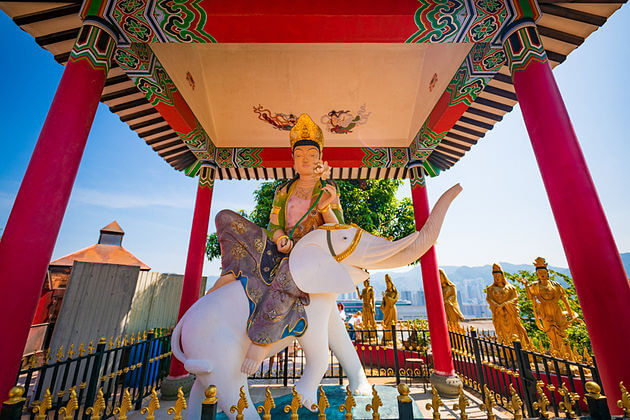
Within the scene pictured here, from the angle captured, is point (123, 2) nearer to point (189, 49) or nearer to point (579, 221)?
point (189, 49)

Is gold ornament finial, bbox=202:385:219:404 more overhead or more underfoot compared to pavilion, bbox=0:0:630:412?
more underfoot

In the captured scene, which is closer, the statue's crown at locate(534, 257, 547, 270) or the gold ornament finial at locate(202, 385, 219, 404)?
the gold ornament finial at locate(202, 385, 219, 404)

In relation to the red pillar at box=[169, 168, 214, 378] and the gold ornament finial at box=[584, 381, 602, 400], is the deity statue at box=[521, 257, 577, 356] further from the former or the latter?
the red pillar at box=[169, 168, 214, 378]

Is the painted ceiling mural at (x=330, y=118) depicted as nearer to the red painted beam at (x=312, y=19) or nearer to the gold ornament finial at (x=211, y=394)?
the red painted beam at (x=312, y=19)

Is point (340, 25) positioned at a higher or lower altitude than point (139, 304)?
higher

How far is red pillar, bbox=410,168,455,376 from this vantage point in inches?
209

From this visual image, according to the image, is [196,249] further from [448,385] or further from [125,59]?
[448,385]

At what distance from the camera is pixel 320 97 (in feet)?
18.7

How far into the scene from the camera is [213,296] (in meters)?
2.28

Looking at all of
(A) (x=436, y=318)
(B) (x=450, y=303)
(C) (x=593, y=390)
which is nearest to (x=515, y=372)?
(A) (x=436, y=318)

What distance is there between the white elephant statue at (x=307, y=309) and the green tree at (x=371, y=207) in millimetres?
8737

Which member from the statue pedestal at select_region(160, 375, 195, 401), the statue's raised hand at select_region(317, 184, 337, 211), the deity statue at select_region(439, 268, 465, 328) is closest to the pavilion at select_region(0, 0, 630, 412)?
the statue pedestal at select_region(160, 375, 195, 401)

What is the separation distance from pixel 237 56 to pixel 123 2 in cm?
206

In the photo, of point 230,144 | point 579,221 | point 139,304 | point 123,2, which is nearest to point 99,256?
point 139,304
